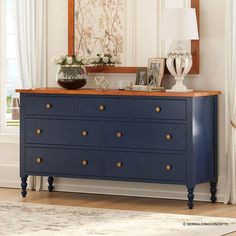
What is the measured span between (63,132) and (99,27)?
102 centimetres

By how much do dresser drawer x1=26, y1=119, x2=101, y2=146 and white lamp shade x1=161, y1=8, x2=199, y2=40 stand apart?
3.15 feet

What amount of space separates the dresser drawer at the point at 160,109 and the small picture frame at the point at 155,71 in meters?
0.31

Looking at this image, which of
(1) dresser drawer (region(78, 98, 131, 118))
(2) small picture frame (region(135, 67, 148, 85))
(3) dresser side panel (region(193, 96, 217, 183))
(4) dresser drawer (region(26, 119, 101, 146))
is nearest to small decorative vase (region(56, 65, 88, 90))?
(1) dresser drawer (region(78, 98, 131, 118))

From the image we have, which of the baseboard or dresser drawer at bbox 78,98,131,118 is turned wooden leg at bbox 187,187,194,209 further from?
dresser drawer at bbox 78,98,131,118

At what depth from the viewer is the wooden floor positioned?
20.5ft

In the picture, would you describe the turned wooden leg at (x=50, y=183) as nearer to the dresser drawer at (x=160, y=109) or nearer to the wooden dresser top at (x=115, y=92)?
the wooden dresser top at (x=115, y=92)

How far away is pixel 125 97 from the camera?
21.0 ft

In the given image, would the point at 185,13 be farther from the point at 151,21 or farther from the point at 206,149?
the point at 206,149

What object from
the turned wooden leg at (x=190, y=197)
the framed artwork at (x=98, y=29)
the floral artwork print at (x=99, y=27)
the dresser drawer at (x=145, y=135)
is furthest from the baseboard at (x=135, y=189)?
the floral artwork print at (x=99, y=27)

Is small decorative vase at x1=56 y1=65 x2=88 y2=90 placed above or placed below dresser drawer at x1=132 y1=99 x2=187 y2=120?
above

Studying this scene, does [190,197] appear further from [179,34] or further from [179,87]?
[179,34]

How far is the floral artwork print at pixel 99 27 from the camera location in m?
6.93

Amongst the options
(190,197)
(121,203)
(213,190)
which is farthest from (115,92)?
(213,190)

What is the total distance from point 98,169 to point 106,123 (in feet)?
1.30
